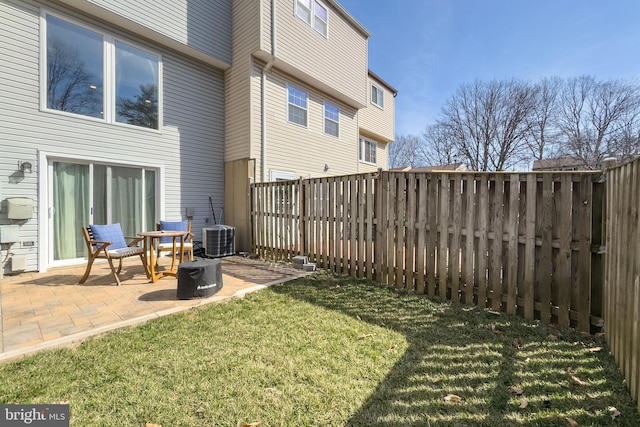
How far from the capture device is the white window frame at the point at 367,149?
46.5 ft

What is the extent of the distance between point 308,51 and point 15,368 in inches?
376

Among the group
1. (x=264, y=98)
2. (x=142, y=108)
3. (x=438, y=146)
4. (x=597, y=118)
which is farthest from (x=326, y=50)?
(x=438, y=146)

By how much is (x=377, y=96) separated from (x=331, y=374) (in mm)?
14482

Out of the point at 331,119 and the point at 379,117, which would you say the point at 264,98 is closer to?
the point at 331,119

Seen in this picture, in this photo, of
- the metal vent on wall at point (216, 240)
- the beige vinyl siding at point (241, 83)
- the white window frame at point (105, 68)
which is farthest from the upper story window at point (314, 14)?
the metal vent on wall at point (216, 240)

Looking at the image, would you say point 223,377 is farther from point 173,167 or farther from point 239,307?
point 173,167

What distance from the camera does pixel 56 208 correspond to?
573cm

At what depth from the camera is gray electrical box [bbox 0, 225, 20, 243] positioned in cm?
507

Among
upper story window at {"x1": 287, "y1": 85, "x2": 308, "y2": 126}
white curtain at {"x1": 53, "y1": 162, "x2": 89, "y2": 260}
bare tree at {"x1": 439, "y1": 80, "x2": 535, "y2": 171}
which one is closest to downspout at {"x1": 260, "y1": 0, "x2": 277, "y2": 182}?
upper story window at {"x1": 287, "y1": 85, "x2": 308, "y2": 126}

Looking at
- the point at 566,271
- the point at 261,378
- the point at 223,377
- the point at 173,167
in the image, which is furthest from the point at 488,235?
the point at 173,167

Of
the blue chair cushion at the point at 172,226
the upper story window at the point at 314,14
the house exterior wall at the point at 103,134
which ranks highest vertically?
the upper story window at the point at 314,14

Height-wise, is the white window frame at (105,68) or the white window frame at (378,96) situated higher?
the white window frame at (378,96)

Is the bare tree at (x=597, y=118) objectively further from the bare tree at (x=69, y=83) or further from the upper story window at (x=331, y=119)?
the bare tree at (x=69, y=83)

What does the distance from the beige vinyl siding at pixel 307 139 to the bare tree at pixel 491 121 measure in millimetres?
17446
